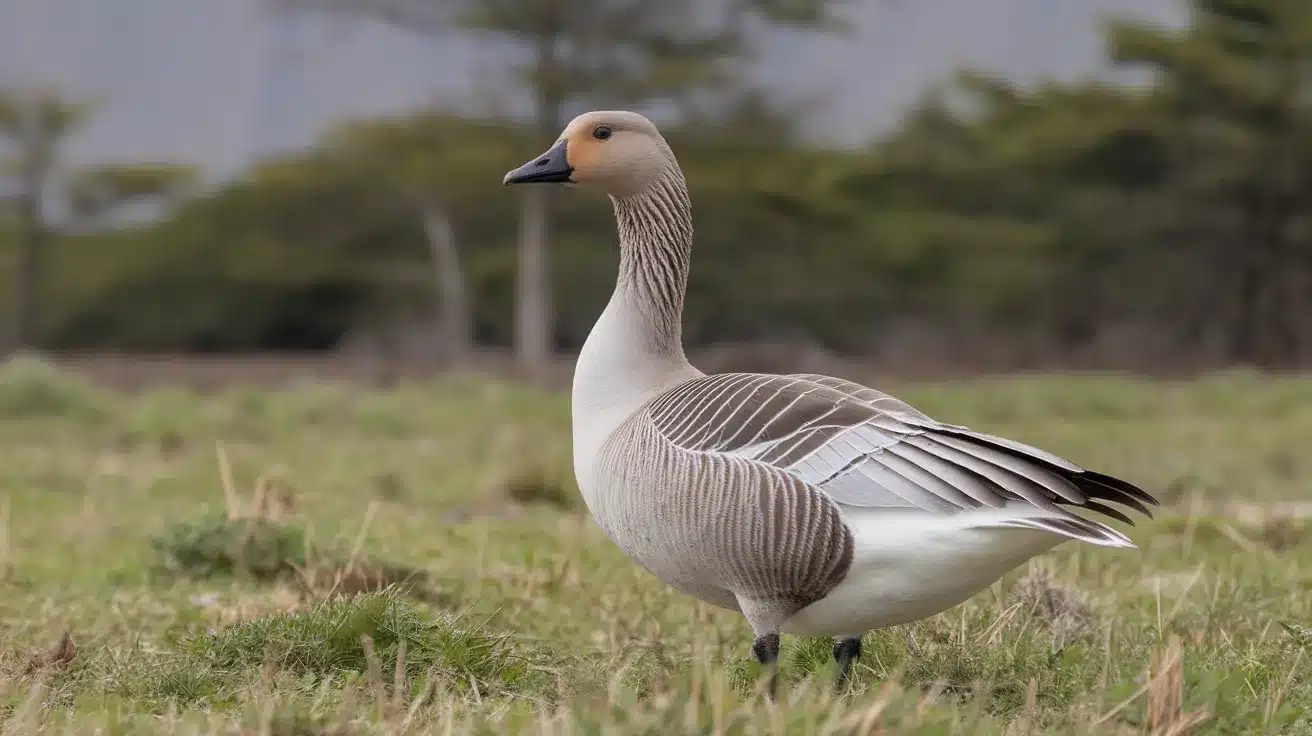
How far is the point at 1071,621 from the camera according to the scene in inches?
166

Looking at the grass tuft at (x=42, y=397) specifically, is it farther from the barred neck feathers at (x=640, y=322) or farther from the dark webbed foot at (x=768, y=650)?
the dark webbed foot at (x=768, y=650)

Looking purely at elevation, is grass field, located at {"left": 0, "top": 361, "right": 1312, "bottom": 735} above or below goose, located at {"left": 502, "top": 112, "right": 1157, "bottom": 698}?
below

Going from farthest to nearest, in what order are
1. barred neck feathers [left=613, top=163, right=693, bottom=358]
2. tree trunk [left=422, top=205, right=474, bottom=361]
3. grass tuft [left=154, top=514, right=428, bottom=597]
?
Answer: tree trunk [left=422, top=205, right=474, bottom=361] → grass tuft [left=154, top=514, right=428, bottom=597] → barred neck feathers [left=613, top=163, right=693, bottom=358]

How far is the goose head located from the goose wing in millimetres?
806

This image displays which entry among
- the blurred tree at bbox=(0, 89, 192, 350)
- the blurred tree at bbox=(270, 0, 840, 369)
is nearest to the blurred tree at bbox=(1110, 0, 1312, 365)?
the blurred tree at bbox=(270, 0, 840, 369)

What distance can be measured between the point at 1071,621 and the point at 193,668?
266 cm

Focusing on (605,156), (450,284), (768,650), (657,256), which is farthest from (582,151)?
(450,284)

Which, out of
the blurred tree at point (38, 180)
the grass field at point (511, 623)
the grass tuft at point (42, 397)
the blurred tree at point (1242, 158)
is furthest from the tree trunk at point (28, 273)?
the blurred tree at point (1242, 158)

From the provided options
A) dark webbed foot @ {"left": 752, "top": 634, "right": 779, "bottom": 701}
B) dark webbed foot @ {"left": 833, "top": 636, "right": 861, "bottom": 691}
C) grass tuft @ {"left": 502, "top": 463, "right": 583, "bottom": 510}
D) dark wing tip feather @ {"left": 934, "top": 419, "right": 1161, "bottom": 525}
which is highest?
dark wing tip feather @ {"left": 934, "top": 419, "right": 1161, "bottom": 525}

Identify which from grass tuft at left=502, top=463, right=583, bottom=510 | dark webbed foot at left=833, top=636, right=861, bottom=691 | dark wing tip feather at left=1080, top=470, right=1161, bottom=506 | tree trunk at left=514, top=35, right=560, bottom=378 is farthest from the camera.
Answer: tree trunk at left=514, top=35, right=560, bottom=378

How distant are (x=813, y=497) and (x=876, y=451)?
0.20m

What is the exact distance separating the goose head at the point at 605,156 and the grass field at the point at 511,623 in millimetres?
1355

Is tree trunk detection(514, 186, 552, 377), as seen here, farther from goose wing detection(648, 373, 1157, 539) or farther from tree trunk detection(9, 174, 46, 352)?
goose wing detection(648, 373, 1157, 539)

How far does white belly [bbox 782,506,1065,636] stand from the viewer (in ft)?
10.3
